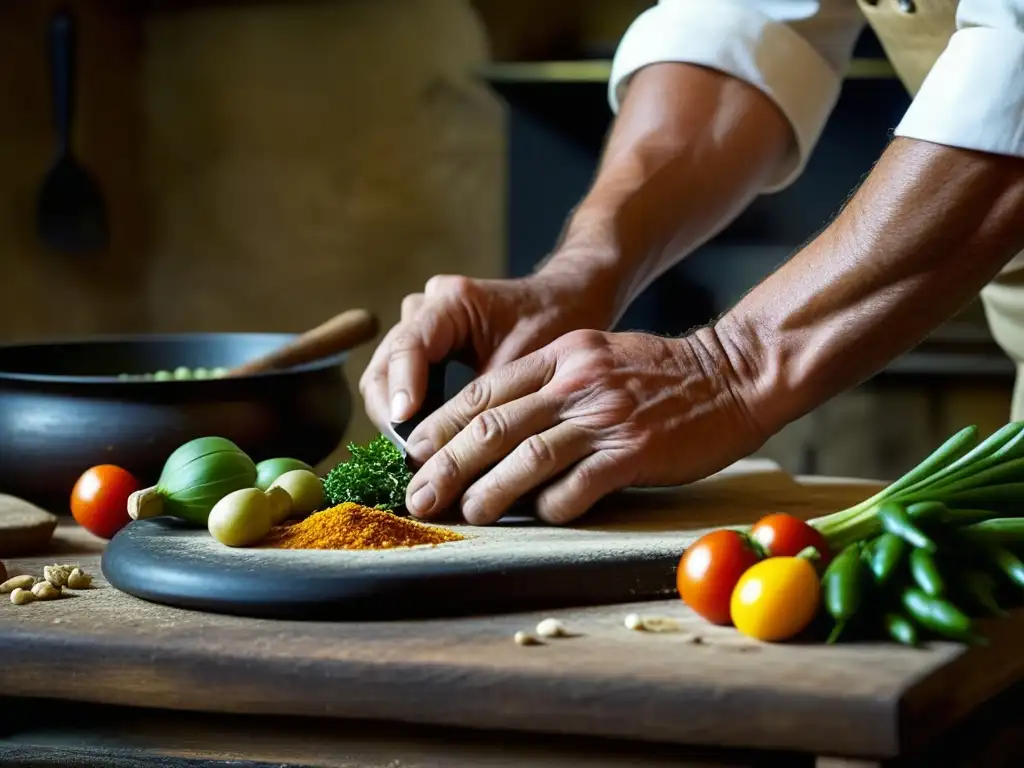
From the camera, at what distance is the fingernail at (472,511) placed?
1.22m

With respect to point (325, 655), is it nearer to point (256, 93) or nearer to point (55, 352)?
point (55, 352)

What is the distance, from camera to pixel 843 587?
90 cm

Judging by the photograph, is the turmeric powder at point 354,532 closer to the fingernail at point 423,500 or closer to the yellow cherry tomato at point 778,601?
the fingernail at point 423,500

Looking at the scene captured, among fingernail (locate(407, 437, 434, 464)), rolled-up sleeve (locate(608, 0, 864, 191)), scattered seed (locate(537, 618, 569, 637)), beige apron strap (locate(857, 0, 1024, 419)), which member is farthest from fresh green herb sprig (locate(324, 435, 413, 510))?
beige apron strap (locate(857, 0, 1024, 419))

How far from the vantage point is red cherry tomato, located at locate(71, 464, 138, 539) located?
128 centimetres

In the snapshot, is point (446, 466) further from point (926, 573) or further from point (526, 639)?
point (926, 573)

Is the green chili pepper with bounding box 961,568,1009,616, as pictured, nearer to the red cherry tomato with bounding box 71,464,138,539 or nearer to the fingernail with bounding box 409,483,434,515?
the fingernail with bounding box 409,483,434,515

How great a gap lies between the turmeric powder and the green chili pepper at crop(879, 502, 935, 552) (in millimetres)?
367

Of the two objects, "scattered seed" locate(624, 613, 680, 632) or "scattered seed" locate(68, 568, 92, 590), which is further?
"scattered seed" locate(68, 568, 92, 590)

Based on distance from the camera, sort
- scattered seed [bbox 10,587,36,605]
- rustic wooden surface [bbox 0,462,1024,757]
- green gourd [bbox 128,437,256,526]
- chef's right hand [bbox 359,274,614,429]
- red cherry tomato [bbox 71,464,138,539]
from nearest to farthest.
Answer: rustic wooden surface [bbox 0,462,1024,757], scattered seed [bbox 10,587,36,605], green gourd [bbox 128,437,256,526], red cherry tomato [bbox 71,464,138,539], chef's right hand [bbox 359,274,614,429]

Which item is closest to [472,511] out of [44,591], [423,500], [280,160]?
[423,500]

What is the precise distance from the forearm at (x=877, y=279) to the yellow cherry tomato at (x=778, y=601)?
0.40m

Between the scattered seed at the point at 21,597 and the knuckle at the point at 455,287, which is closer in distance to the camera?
the scattered seed at the point at 21,597

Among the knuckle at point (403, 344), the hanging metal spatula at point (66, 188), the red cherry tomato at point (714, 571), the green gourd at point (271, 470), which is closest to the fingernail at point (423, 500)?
the green gourd at point (271, 470)
